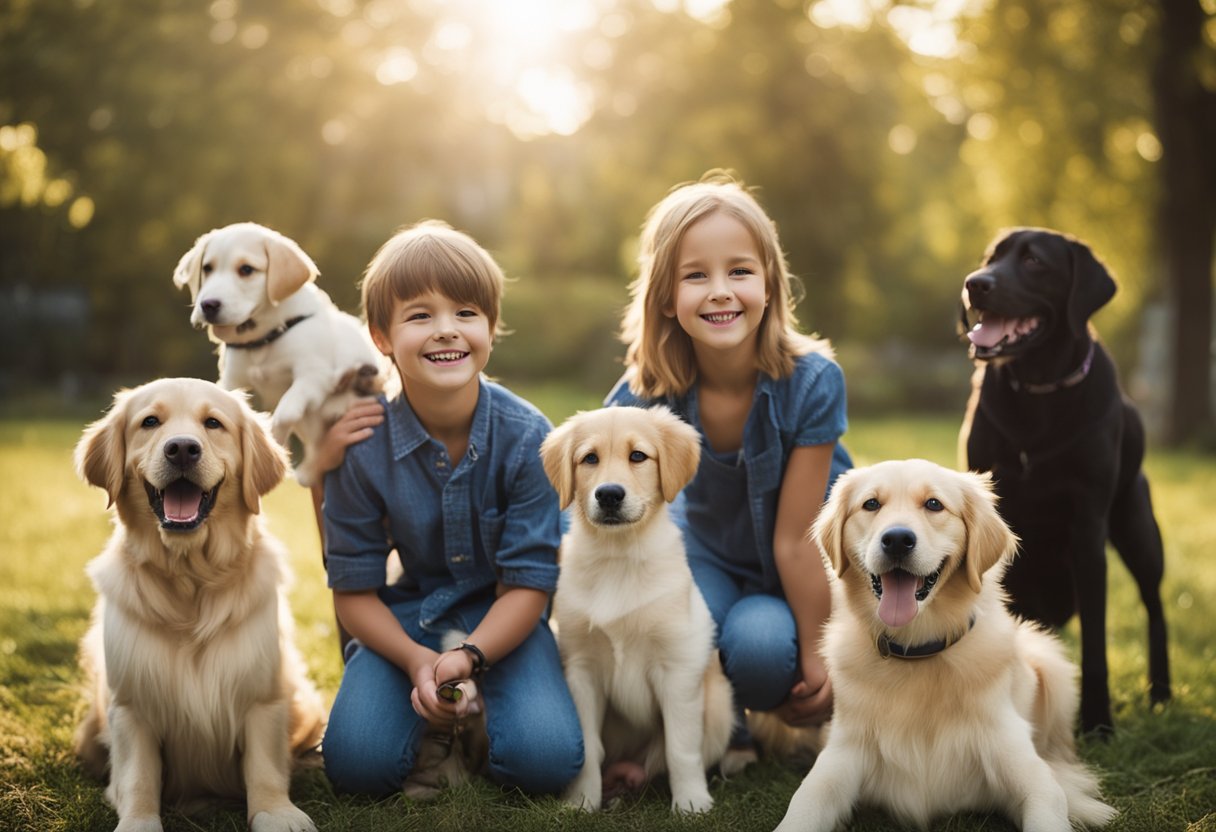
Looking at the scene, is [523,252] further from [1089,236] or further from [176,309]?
[1089,236]

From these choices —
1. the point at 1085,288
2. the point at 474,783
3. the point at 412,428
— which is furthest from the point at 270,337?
the point at 1085,288

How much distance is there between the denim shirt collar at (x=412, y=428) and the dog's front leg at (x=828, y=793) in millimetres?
1271

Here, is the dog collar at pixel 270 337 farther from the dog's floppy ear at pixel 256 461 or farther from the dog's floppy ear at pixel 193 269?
the dog's floppy ear at pixel 256 461

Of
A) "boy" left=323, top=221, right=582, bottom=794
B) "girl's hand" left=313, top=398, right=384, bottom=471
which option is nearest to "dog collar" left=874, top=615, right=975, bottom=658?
"boy" left=323, top=221, right=582, bottom=794

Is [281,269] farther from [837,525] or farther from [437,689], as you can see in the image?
[837,525]

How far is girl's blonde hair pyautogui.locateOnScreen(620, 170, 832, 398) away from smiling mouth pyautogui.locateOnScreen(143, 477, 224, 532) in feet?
4.53

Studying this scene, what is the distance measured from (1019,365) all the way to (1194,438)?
10.0m

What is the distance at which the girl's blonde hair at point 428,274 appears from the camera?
2943 mm

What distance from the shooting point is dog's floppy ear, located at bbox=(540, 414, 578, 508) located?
285 cm

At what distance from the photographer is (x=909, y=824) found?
2.54 metres

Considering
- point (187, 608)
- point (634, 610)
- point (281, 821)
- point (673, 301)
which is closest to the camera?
point (281, 821)

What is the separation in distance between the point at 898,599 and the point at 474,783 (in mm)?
1281

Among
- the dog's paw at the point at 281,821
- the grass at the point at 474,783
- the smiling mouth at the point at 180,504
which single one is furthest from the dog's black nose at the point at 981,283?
the dog's paw at the point at 281,821

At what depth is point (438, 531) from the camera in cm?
305
